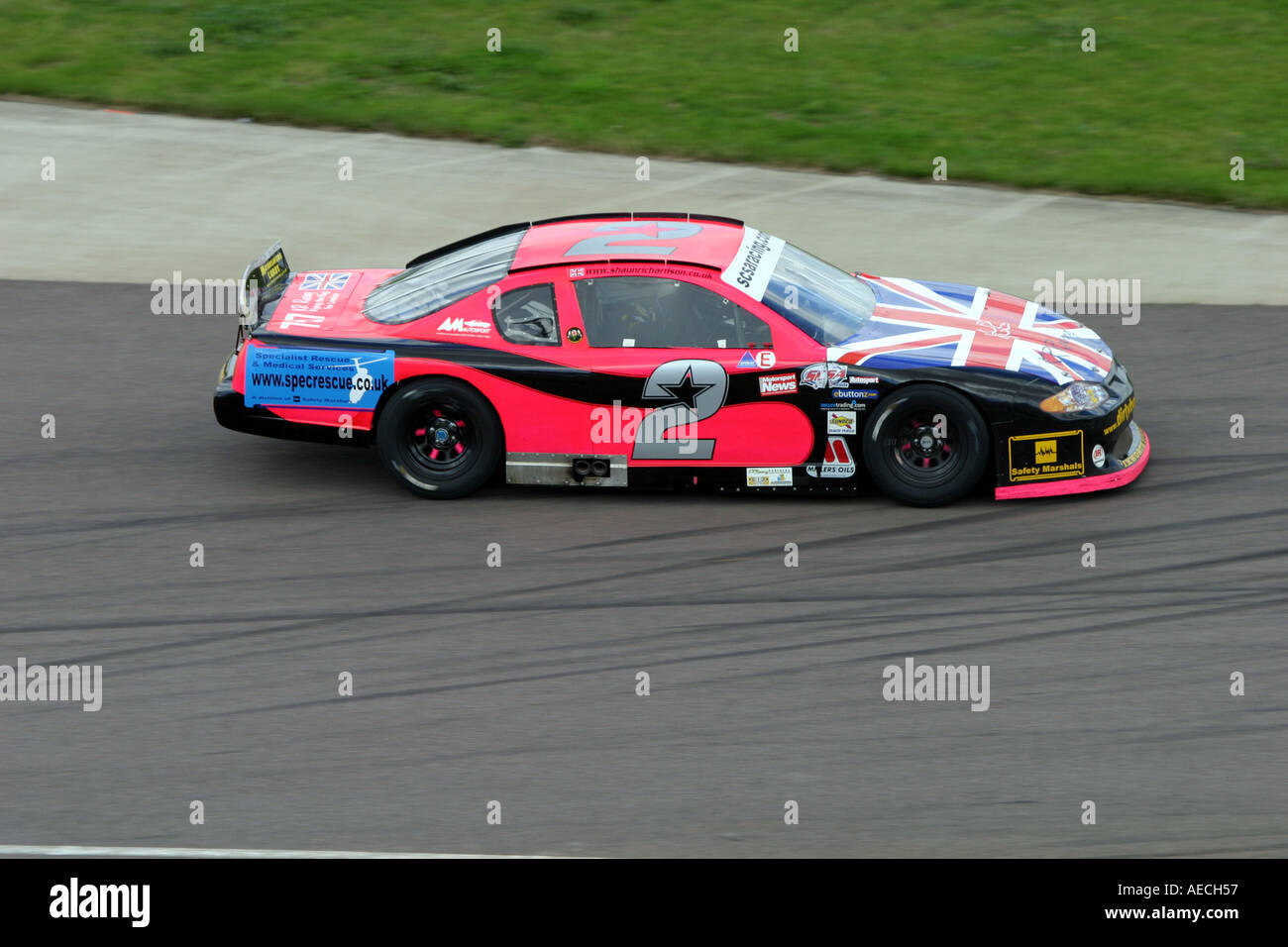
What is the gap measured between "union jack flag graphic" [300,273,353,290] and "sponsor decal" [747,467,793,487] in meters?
2.79

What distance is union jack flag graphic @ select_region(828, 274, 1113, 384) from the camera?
28.8ft

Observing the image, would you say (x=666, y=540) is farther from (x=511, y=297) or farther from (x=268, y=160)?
(x=268, y=160)

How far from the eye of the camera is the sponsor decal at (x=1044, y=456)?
28.7ft

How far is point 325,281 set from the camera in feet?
32.4

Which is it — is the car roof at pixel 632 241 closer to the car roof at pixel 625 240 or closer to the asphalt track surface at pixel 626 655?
the car roof at pixel 625 240

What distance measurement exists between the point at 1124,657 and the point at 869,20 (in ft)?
41.5

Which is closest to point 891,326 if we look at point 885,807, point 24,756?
point 885,807

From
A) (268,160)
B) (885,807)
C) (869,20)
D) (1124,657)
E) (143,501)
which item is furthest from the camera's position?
(869,20)

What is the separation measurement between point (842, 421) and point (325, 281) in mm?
3315

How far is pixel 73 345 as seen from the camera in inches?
450

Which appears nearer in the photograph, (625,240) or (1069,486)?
(1069,486)
